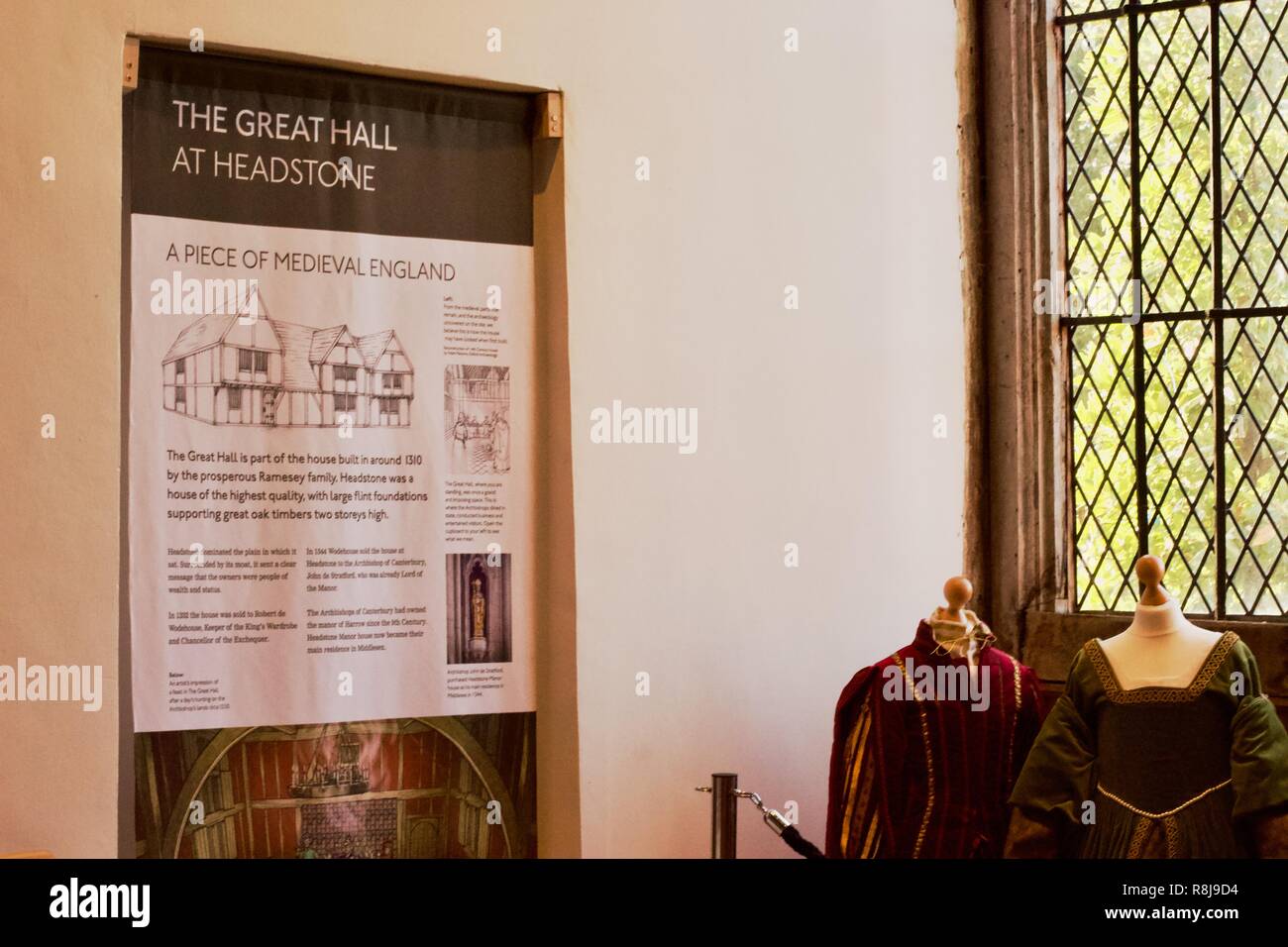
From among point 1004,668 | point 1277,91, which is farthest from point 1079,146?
point 1004,668

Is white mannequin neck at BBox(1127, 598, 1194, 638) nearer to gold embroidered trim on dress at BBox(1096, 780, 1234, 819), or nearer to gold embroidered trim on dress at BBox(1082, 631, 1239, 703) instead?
gold embroidered trim on dress at BBox(1082, 631, 1239, 703)

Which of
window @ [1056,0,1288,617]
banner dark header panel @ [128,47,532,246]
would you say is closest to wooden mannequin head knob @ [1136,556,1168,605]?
window @ [1056,0,1288,617]

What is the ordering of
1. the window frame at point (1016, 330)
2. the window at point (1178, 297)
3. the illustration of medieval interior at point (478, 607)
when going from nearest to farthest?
the illustration of medieval interior at point (478, 607), the window at point (1178, 297), the window frame at point (1016, 330)

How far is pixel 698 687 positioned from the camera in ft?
11.4

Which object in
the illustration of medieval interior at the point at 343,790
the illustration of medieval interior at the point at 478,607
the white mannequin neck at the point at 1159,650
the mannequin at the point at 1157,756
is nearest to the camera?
the mannequin at the point at 1157,756

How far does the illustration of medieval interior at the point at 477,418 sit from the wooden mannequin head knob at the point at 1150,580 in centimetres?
147

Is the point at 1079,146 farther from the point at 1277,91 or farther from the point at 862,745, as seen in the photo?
the point at 862,745

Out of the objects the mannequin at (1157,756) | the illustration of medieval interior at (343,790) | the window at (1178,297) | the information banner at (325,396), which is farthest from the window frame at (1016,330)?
the illustration of medieval interior at (343,790)

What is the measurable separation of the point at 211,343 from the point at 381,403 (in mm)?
403

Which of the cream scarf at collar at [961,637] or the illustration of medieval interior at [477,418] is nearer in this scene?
the cream scarf at collar at [961,637]

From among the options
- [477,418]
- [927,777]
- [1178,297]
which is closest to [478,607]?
[477,418]

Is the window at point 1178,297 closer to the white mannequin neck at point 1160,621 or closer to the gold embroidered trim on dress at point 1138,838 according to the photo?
the white mannequin neck at point 1160,621

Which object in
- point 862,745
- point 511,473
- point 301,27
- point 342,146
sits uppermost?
point 301,27

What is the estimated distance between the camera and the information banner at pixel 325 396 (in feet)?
9.72
